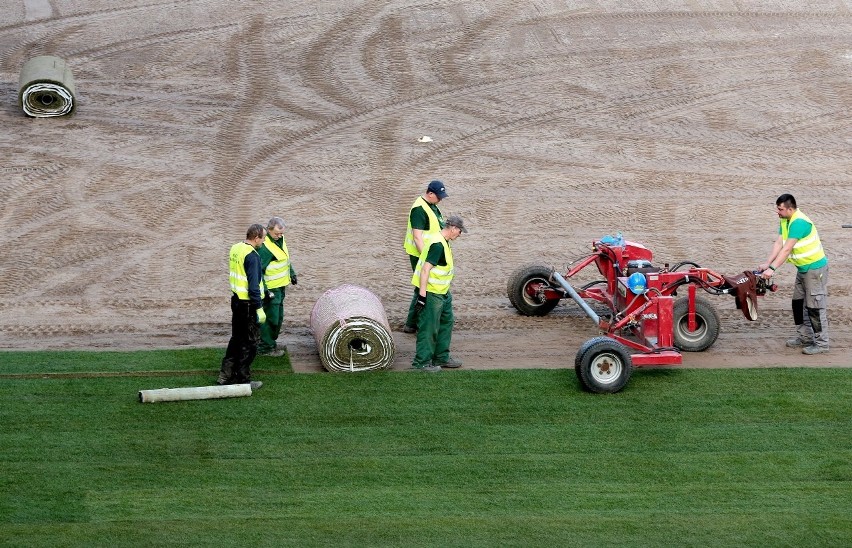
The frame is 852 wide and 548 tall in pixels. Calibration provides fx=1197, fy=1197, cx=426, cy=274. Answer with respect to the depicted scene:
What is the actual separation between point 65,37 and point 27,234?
375 inches

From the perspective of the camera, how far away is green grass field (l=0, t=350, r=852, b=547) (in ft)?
35.0

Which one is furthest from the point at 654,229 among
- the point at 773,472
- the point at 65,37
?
the point at 65,37

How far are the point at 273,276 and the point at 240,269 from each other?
1.23 metres

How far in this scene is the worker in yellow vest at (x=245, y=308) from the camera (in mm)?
13312

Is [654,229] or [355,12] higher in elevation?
[355,12]

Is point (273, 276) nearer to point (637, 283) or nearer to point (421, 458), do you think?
point (421, 458)

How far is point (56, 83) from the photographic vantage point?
2323 cm

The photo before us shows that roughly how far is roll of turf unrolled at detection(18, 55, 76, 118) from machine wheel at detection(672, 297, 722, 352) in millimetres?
13695

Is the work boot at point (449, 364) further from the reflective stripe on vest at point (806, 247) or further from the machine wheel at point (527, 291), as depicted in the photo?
the reflective stripe on vest at point (806, 247)

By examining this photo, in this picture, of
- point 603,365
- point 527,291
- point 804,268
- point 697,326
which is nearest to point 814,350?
point 804,268

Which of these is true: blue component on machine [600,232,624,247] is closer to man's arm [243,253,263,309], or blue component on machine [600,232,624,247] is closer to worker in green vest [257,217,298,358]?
worker in green vest [257,217,298,358]

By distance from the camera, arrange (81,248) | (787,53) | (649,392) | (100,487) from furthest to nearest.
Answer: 1. (787,53)
2. (81,248)
3. (649,392)
4. (100,487)

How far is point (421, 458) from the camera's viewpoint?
1203 cm

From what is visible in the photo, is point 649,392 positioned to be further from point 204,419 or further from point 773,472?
point 204,419
